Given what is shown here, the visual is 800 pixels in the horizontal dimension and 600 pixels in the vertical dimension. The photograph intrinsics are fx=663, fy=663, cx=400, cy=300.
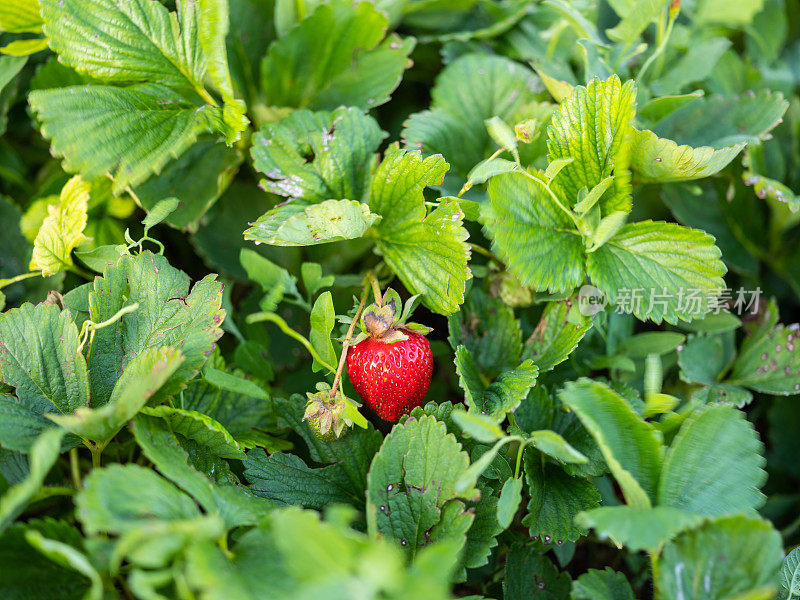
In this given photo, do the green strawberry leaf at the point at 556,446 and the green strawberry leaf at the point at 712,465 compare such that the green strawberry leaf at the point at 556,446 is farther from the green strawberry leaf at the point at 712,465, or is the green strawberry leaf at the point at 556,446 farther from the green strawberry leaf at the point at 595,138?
the green strawberry leaf at the point at 595,138

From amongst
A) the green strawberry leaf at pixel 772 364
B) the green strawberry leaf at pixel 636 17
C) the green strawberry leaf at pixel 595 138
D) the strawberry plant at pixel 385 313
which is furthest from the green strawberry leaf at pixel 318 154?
the green strawberry leaf at pixel 772 364

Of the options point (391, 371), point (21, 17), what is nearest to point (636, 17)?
point (391, 371)

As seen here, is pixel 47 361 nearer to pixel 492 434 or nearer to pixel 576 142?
pixel 492 434

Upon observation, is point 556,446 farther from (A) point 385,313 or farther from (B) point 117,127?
(B) point 117,127

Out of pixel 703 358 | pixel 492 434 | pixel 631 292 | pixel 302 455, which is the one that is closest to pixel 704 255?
pixel 631 292

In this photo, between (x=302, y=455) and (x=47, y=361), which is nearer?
(x=47, y=361)

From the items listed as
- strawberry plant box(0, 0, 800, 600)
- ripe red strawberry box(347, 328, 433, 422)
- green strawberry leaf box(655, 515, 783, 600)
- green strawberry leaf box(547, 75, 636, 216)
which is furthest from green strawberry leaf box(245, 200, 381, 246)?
green strawberry leaf box(655, 515, 783, 600)
